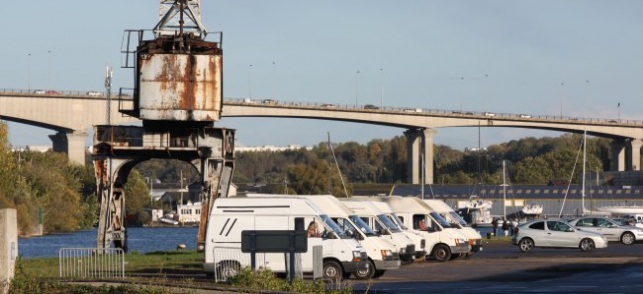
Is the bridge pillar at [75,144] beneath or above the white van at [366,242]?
above

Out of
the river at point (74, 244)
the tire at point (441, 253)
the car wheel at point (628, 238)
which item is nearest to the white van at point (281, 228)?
the tire at point (441, 253)

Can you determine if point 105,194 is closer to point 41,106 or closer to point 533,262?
point 533,262

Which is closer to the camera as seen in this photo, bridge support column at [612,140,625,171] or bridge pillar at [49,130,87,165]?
bridge pillar at [49,130,87,165]

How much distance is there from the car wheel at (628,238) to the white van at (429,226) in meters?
20.9

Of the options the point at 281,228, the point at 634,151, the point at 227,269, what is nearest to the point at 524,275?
the point at 281,228

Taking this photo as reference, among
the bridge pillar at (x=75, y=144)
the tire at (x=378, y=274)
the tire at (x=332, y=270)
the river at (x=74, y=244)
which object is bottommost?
the river at (x=74, y=244)

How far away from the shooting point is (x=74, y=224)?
11069 centimetres

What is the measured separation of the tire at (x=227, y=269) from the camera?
28.8 metres

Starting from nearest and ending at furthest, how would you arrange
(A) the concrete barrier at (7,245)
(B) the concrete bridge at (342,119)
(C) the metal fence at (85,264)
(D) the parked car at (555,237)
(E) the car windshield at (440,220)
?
1. (A) the concrete barrier at (7,245)
2. (C) the metal fence at (85,264)
3. (E) the car windshield at (440,220)
4. (D) the parked car at (555,237)
5. (B) the concrete bridge at (342,119)

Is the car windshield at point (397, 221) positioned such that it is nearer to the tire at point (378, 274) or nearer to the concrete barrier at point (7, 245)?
the tire at point (378, 274)

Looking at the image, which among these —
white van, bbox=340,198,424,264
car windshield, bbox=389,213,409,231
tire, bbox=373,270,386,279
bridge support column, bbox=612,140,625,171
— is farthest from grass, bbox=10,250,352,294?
bridge support column, bbox=612,140,625,171

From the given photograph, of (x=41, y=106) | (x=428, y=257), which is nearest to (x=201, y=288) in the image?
(x=428, y=257)

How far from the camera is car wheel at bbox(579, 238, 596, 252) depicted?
169 feet

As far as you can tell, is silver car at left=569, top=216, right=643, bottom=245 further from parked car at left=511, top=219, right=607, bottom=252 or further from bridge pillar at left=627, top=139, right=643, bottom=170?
bridge pillar at left=627, top=139, right=643, bottom=170
